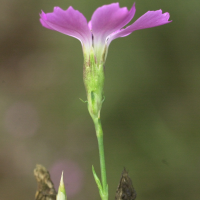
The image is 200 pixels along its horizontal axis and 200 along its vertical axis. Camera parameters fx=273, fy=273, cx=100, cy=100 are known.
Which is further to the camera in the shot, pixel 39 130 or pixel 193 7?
pixel 39 130

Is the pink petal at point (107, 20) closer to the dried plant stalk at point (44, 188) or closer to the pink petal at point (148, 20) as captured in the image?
the pink petal at point (148, 20)

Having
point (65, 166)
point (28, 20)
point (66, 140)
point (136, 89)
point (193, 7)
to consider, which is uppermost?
point (28, 20)

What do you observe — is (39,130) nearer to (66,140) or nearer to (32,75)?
(66,140)

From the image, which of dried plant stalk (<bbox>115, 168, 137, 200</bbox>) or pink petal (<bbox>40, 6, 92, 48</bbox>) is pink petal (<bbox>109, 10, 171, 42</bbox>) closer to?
pink petal (<bbox>40, 6, 92, 48</bbox>)

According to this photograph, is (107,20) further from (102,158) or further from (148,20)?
(102,158)

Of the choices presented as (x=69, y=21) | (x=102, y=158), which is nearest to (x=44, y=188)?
(x=102, y=158)

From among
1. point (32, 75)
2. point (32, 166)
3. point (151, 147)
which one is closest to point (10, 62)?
point (32, 75)

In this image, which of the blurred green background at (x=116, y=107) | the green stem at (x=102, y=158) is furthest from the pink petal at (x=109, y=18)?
the blurred green background at (x=116, y=107)
